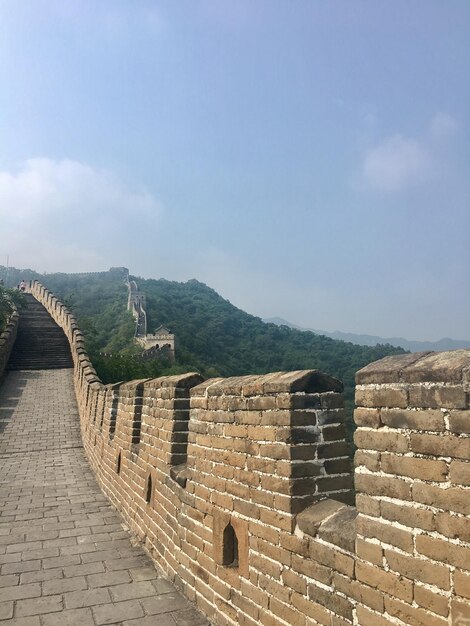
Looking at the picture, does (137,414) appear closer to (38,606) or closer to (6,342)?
(38,606)

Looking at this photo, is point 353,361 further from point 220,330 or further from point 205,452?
point 205,452

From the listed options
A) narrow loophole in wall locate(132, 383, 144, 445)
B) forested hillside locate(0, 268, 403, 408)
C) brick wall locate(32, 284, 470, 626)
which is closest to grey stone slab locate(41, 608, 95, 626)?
brick wall locate(32, 284, 470, 626)

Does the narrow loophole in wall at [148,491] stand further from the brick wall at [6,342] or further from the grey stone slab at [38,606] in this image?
the brick wall at [6,342]

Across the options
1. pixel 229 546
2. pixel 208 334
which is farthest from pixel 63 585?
pixel 208 334

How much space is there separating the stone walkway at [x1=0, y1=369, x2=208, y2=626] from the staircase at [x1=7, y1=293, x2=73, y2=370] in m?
11.0

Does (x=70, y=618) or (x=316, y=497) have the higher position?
(x=316, y=497)

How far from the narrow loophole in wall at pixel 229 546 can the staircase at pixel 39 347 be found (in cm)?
1895

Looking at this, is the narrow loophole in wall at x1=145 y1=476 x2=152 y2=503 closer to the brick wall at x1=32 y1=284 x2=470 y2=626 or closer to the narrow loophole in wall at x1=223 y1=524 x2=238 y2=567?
the brick wall at x1=32 y1=284 x2=470 y2=626

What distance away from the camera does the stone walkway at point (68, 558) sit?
3.69m

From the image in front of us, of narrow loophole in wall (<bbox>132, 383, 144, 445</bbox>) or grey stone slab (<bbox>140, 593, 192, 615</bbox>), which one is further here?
narrow loophole in wall (<bbox>132, 383, 144, 445</bbox>)

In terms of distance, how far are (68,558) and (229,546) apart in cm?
234

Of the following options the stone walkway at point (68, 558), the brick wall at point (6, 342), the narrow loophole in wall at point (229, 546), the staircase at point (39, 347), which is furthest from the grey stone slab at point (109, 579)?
the staircase at point (39, 347)

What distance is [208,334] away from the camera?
71312 mm

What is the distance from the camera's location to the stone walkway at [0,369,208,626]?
3.69m
